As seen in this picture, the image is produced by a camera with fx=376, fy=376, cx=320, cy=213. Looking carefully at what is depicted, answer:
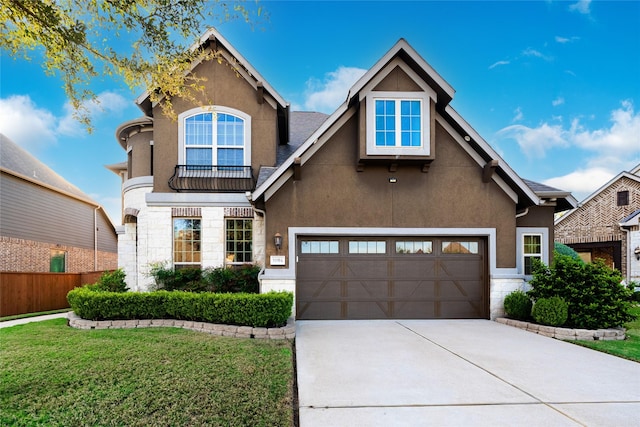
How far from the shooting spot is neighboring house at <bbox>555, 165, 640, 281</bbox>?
60.7 ft

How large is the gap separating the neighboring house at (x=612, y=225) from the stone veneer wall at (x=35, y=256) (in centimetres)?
2527

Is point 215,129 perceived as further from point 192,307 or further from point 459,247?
point 459,247

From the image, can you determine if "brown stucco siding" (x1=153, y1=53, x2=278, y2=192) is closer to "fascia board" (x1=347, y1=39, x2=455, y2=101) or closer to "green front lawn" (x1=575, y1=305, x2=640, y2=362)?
"fascia board" (x1=347, y1=39, x2=455, y2=101)

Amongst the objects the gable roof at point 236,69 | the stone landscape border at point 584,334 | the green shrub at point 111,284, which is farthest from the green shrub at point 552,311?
the green shrub at point 111,284

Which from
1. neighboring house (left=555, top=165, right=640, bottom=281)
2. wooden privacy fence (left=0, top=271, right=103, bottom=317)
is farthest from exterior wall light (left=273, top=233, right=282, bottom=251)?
neighboring house (left=555, top=165, right=640, bottom=281)

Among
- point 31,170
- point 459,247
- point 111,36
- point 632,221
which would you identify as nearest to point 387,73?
point 459,247

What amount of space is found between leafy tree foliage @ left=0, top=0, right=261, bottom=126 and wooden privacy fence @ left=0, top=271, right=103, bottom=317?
342 inches

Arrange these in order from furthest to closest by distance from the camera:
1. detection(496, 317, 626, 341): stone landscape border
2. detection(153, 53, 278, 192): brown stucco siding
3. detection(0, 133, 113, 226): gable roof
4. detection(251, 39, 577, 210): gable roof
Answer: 1. detection(0, 133, 113, 226): gable roof
2. detection(153, 53, 278, 192): brown stucco siding
3. detection(251, 39, 577, 210): gable roof
4. detection(496, 317, 626, 341): stone landscape border

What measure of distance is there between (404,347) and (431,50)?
9.26m

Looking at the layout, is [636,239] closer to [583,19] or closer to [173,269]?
[583,19]

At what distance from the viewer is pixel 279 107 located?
11.9m

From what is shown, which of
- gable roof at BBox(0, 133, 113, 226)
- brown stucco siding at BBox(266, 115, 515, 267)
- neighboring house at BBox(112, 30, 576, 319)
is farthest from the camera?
gable roof at BBox(0, 133, 113, 226)

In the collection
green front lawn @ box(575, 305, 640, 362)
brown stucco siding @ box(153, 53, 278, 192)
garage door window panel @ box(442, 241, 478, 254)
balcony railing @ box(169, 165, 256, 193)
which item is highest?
brown stucco siding @ box(153, 53, 278, 192)

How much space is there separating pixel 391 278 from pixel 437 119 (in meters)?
4.44
